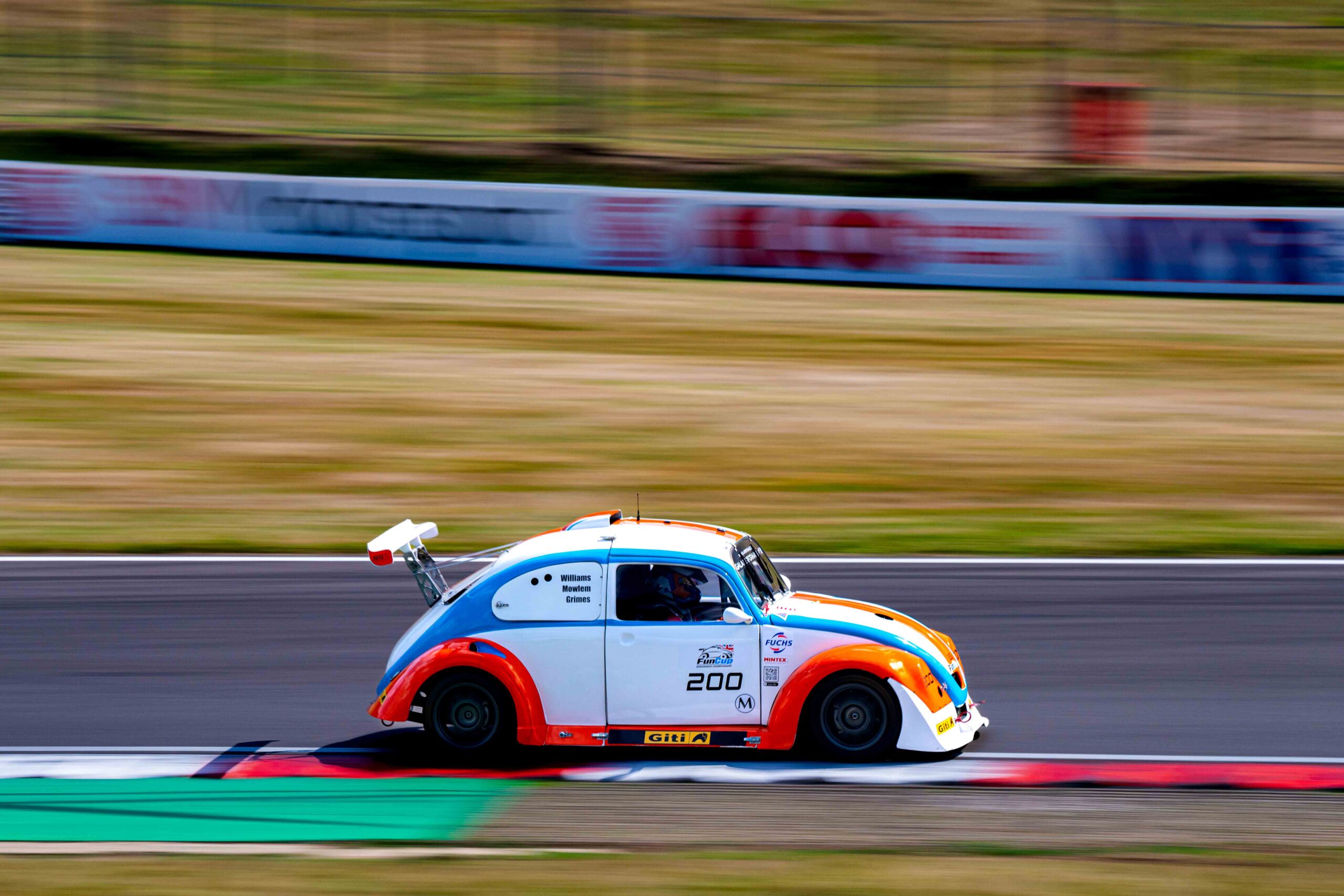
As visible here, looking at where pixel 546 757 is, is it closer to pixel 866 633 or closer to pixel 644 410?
pixel 866 633

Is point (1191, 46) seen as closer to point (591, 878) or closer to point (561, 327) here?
point (561, 327)

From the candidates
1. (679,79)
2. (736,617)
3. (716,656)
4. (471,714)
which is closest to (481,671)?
(471,714)

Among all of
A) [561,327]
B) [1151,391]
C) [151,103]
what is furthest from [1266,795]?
[151,103]

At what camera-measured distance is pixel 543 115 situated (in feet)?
85.5

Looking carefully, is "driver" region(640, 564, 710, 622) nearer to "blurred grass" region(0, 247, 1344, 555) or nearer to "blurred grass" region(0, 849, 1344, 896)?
"blurred grass" region(0, 849, 1344, 896)

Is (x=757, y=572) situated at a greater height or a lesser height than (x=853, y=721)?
greater

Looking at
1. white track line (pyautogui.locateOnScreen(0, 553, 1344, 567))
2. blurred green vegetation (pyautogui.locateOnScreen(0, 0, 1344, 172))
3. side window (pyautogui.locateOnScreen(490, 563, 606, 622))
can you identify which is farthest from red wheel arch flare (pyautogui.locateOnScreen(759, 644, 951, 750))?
blurred green vegetation (pyautogui.locateOnScreen(0, 0, 1344, 172))

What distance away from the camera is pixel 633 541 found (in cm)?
797

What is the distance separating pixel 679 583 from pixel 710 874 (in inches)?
78.3

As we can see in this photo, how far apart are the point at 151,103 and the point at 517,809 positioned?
22.8 metres

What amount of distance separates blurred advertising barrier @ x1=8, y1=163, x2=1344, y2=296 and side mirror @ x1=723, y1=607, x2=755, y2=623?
1446cm

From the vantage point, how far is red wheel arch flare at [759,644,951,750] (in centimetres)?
762

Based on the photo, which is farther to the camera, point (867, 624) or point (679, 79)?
point (679, 79)

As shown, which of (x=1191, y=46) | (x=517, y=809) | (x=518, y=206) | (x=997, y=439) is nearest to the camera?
(x=517, y=809)
